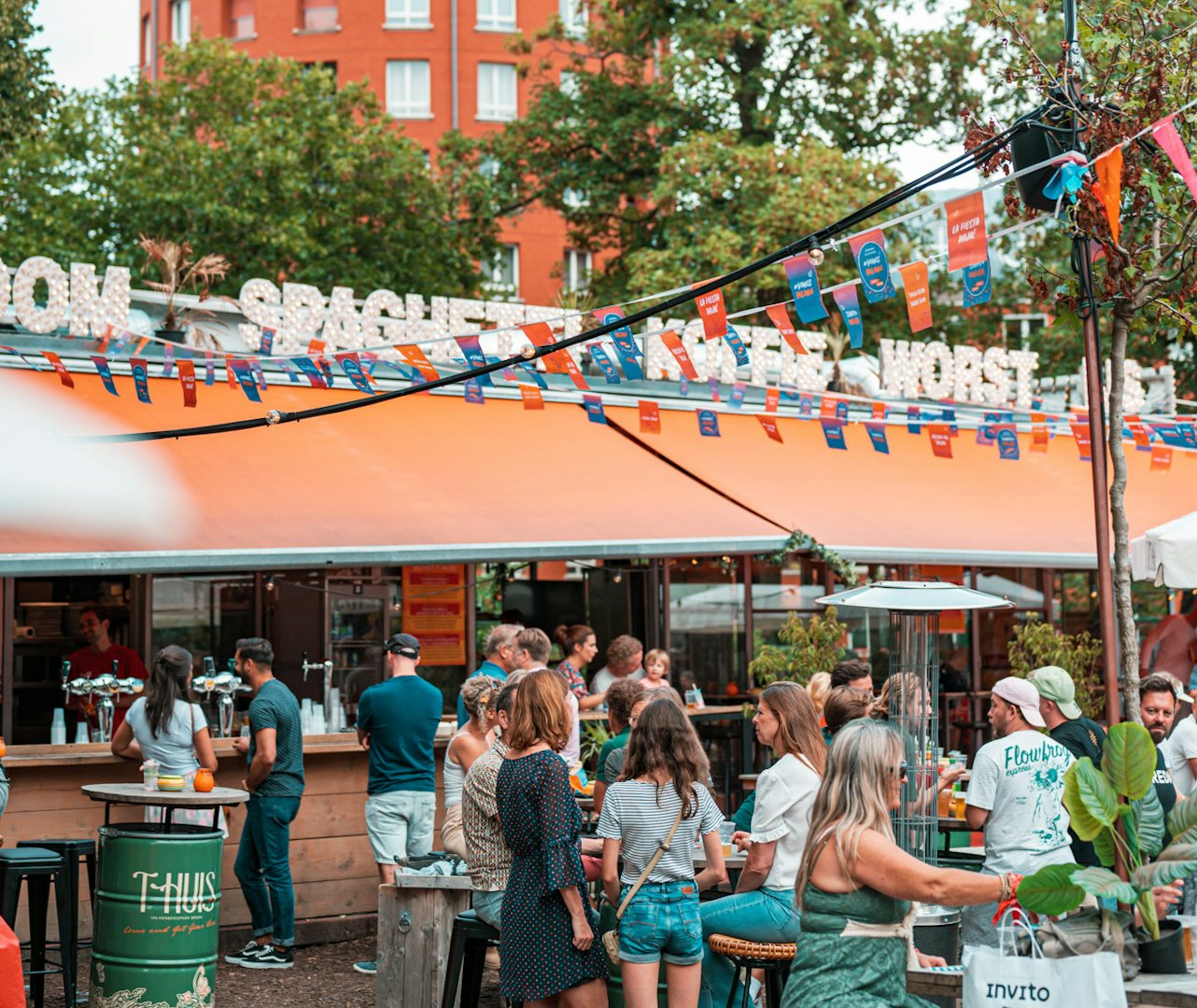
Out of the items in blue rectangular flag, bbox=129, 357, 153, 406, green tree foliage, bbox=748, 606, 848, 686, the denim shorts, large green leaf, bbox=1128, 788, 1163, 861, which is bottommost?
the denim shorts

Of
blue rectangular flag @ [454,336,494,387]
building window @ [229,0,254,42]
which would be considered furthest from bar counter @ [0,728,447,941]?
building window @ [229,0,254,42]

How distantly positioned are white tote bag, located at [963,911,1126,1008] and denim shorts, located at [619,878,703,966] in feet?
5.39

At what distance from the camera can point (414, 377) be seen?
10.9 metres

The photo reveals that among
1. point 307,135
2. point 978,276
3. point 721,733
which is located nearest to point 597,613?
point 721,733

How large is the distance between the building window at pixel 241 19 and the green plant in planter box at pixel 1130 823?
122 ft

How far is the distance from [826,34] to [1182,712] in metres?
16.2

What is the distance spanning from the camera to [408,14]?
125ft

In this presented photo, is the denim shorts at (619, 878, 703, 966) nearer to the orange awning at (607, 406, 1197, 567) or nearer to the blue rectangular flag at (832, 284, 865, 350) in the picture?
the blue rectangular flag at (832, 284, 865, 350)

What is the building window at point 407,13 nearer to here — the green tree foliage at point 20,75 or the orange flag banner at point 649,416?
the green tree foliage at point 20,75

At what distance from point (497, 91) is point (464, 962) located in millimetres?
34381

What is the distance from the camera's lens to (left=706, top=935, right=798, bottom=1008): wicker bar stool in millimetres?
5488

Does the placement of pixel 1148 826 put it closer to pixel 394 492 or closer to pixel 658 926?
pixel 658 926

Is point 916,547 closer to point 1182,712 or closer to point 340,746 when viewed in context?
point 1182,712

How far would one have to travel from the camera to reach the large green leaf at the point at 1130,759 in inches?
157
